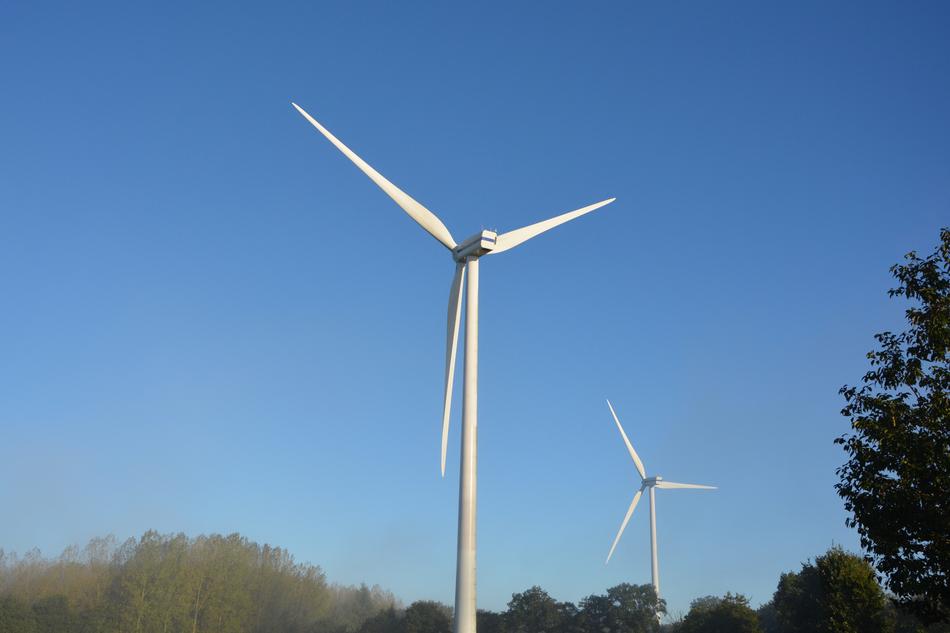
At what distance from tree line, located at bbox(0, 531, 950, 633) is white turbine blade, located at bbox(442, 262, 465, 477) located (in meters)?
43.6

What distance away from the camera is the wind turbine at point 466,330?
32.4 meters

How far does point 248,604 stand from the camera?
433ft

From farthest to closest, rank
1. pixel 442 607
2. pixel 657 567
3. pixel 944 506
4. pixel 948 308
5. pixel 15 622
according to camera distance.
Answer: pixel 442 607
pixel 15 622
pixel 657 567
pixel 948 308
pixel 944 506

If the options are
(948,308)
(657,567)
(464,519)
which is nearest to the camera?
(948,308)

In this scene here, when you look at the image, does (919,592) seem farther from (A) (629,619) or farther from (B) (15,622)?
(B) (15,622)

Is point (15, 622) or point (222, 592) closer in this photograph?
point (15, 622)

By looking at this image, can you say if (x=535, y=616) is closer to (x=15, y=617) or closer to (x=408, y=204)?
(x=15, y=617)

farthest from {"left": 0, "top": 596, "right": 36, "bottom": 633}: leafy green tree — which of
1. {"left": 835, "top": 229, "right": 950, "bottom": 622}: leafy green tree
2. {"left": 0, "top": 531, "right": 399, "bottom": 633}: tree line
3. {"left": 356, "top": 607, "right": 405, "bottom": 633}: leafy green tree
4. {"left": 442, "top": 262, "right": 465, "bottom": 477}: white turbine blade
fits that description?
{"left": 835, "top": 229, "right": 950, "bottom": 622}: leafy green tree

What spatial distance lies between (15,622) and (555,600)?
7115 centimetres

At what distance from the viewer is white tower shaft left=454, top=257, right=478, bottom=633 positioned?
104 feet

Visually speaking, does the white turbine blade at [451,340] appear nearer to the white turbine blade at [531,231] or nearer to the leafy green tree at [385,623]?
the white turbine blade at [531,231]

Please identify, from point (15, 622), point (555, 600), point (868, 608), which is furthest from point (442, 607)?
point (868, 608)

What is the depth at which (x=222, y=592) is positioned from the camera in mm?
129125

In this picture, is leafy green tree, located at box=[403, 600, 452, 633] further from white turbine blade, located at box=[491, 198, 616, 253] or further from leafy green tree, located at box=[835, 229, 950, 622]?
leafy green tree, located at box=[835, 229, 950, 622]
